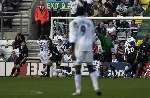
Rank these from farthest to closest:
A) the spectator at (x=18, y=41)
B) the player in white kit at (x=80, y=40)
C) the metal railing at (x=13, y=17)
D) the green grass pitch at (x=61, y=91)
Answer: the metal railing at (x=13, y=17) → the spectator at (x=18, y=41) → the green grass pitch at (x=61, y=91) → the player in white kit at (x=80, y=40)

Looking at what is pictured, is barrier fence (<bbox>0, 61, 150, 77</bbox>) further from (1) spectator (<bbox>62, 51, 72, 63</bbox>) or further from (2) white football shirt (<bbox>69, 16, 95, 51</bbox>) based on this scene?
(2) white football shirt (<bbox>69, 16, 95, 51</bbox>)

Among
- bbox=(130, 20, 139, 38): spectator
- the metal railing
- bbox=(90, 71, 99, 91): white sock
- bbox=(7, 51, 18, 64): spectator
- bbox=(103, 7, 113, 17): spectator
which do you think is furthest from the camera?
the metal railing

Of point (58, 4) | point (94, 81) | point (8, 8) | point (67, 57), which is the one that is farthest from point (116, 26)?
point (94, 81)

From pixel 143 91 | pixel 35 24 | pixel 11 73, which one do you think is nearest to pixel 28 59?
pixel 11 73

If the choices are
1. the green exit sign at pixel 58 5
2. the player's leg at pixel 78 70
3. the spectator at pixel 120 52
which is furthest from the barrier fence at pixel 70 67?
the player's leg at pixel 78 70

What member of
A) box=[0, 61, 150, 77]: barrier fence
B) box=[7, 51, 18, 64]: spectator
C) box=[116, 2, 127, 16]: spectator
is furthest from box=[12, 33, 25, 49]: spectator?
box=[116, 2, 127, 16]: spectator

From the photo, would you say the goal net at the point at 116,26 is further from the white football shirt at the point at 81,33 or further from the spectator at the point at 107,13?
the white football shirt at the point at 81,33

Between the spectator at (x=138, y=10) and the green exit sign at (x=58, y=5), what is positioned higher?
the green exit sign at (x=58, y=5)

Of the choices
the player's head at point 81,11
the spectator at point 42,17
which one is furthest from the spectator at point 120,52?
the player's head at point 81,11

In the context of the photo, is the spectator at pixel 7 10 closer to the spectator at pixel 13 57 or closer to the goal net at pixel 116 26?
the spectator at pixel 13 57

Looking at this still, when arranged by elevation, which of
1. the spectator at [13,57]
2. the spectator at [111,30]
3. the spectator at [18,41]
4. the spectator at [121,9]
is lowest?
the spectator at [13,57]

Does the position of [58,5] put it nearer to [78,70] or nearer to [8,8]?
[8,8]

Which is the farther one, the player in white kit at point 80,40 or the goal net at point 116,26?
the goal net at point 116,26

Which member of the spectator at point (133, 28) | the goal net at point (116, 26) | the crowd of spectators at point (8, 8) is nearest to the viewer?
the goal net at point (116, 26)
